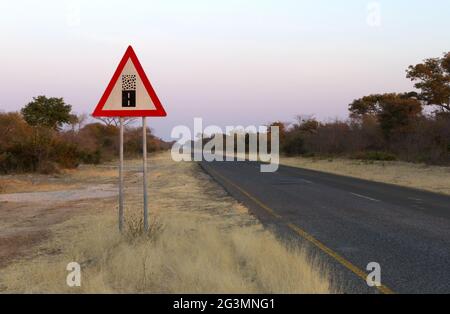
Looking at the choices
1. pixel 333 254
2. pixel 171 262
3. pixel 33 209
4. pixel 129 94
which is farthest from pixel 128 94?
pixel 33 209

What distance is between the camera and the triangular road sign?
7.25m

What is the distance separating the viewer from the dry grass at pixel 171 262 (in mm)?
5289

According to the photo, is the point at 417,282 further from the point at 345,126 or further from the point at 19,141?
the point at 345,126

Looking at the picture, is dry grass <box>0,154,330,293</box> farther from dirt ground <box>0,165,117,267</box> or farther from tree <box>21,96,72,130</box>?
tree <box>21,96,72,130</box>

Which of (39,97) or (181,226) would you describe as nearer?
(181,226)

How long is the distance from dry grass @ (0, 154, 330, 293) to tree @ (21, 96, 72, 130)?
38614mm

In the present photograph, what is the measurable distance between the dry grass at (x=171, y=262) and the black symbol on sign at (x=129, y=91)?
6.33ft

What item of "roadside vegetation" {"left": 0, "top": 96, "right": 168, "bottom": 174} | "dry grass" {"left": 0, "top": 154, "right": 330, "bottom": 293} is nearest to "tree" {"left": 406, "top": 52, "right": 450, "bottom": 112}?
"roadside vegetation" {"left": 0, "top": 96, "right": 168, "bottom": 174}

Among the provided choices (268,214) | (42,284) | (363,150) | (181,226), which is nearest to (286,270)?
(42,284)

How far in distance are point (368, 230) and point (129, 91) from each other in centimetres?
520

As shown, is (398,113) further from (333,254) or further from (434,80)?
(333,254)

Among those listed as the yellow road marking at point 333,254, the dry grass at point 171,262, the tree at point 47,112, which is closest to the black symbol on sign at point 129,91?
the dry grass at point 171,262
